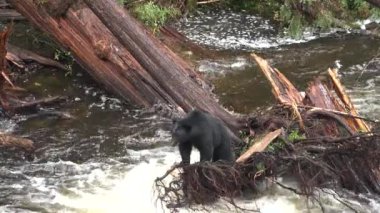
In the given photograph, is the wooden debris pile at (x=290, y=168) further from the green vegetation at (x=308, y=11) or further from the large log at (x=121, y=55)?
the green vegetation at (x=308, y=11)

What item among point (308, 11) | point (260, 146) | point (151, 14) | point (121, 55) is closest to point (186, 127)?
point (260, 146)

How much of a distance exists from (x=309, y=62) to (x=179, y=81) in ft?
12.3

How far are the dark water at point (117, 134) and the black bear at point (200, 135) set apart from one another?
26.1 inches

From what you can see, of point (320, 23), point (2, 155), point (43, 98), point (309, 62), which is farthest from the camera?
point (320, 23)

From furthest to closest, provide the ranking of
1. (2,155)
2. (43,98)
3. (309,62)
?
(309,62) < (43,98) < (2,155)

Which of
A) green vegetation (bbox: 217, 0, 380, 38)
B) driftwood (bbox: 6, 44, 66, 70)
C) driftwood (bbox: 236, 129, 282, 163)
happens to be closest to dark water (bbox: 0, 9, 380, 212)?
driftwood (bbox: 6, 44, 66, 70)

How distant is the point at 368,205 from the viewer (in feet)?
20.9

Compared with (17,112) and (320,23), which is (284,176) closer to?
(17,112)

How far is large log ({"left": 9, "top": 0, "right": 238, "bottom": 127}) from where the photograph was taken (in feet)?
26.0

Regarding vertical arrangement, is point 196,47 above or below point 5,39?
above

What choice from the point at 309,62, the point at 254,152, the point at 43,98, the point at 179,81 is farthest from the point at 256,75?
the point at 254,152

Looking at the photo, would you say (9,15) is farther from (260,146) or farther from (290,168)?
(290,168)

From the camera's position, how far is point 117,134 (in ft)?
26.9

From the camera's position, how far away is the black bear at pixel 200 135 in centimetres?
574
